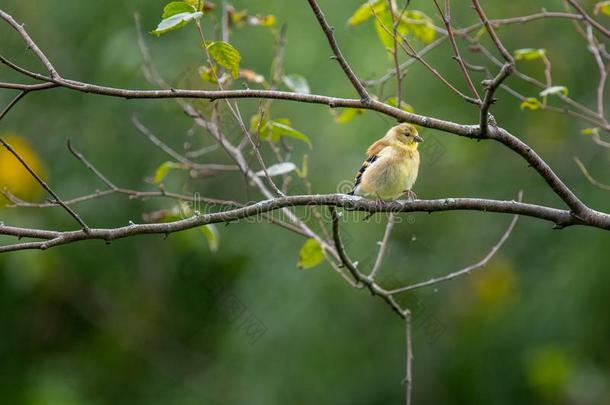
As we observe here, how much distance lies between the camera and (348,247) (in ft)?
22.2

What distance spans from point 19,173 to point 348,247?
3.02m

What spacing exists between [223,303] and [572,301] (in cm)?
323

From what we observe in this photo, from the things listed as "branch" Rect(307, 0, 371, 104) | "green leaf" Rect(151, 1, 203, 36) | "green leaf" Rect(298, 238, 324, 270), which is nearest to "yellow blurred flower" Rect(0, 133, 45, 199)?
"green leaf" Rect(298, 238, 324, 270)

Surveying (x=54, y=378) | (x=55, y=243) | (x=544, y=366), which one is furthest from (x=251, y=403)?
(x=55, y=243)

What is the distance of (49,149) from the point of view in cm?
757

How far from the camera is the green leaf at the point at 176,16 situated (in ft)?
8.11

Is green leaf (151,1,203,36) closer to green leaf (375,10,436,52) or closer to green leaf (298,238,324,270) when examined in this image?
green leaf (298,238,324,270)

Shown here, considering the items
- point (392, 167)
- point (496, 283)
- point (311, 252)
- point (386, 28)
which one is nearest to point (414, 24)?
point (386, 28)

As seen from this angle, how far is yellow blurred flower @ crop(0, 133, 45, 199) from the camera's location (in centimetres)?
658

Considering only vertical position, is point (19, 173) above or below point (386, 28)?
below

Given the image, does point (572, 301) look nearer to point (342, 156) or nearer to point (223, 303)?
point (342, 156)

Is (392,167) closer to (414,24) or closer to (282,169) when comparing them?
(414,24)

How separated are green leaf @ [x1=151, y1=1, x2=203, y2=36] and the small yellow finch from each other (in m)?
2.31

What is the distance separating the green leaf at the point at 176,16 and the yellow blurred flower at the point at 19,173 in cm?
436
